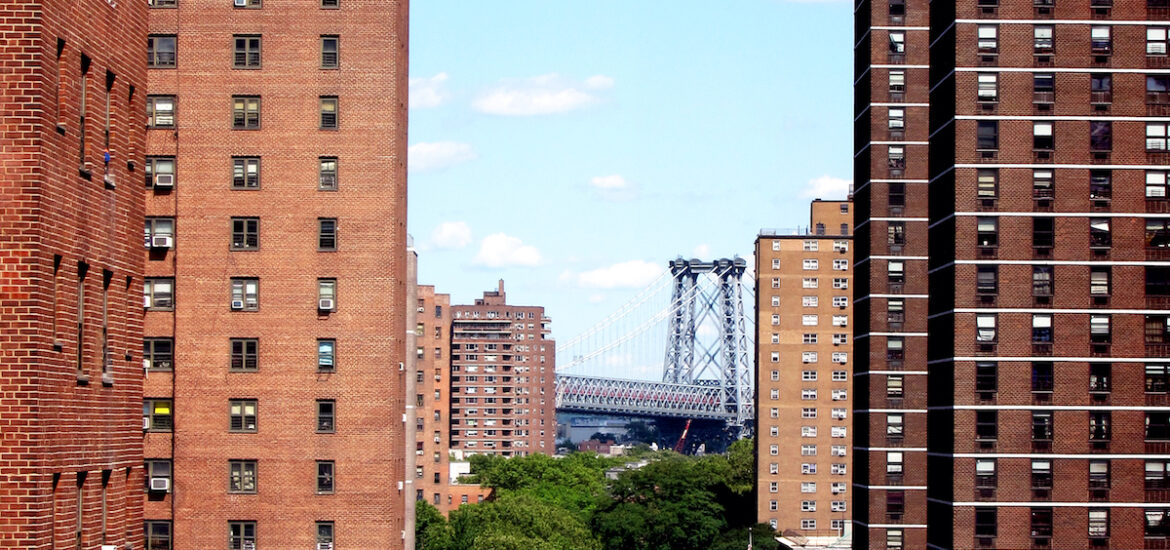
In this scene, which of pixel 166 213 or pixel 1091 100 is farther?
pixel 1091 100

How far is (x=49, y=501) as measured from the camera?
26109 millimetres

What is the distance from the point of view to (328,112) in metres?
Answer: 73.4

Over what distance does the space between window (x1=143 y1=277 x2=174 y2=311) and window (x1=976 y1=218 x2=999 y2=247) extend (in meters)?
34.3

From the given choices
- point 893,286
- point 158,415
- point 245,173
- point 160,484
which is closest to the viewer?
point 160,484

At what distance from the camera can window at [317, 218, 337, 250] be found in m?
72.8

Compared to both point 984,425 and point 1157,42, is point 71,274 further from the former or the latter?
point 1157,42

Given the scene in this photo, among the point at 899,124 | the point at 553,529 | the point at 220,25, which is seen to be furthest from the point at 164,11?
the point at 553,529

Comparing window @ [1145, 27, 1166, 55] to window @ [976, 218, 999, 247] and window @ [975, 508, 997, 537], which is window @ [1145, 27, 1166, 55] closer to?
window @ [976, 218, 999, 247]

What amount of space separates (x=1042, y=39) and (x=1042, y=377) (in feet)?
48.0

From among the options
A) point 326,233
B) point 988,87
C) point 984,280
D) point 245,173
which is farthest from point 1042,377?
point 245,173

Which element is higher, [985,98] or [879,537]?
[985,98]

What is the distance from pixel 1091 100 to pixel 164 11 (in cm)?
3923

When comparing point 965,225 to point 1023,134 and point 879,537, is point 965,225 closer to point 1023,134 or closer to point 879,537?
point 1023,134

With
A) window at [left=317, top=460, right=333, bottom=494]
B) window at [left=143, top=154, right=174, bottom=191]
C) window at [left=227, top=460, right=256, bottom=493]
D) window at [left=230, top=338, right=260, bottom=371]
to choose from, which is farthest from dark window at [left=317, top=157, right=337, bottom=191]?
window at [left=227, top=460, right=256, bottom=493]
